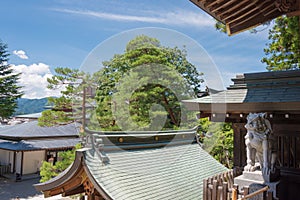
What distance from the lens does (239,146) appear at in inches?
173

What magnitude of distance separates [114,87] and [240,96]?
7.74 metres

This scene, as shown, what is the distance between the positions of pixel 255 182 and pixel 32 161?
44.4 ft

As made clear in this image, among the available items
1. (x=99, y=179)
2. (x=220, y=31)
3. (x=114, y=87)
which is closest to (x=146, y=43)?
(x=114, y=87)

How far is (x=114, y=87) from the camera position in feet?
35.4

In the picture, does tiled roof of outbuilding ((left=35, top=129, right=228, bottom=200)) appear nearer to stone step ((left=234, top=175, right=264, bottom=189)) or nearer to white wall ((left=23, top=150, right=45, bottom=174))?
stone step ((left=234, top=175, right=264, bottom=189))

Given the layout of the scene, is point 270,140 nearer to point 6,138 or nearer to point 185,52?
point 185,52

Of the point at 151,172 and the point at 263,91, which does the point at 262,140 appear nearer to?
the point at 263,91

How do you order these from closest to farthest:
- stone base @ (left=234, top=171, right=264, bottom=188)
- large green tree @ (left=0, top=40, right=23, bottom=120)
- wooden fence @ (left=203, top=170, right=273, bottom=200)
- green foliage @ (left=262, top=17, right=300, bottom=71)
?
wooden fence @ (left=203, top=170, right=273, bottom=200) < stone base @ (left=234, top=171, right=264, bottom=188) < green foliage @ (left=262, top=17, right=300, bottom=71) < large green tree @ (left=0, top=40, right=23, bottom=120)

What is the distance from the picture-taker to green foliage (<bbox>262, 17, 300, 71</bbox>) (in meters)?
7.13

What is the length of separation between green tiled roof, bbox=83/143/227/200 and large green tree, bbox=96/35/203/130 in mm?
4880

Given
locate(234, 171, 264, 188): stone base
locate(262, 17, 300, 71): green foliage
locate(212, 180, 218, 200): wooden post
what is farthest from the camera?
locate(262, 17, 300, 71): green foliage

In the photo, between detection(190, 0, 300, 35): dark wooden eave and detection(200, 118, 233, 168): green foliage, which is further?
detection(200, 118, 233, 168): green foliage

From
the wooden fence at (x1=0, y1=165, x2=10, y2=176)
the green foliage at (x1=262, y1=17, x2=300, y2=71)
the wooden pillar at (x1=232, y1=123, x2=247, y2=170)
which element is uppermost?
the green foliage at (x1=262, y1=17, x2=300, y2=71)

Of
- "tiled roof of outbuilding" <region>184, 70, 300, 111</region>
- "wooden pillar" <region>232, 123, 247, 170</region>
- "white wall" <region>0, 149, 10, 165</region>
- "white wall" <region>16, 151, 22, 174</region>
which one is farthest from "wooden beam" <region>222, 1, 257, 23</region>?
"white wall" <region>0, 149, 10, 165</region>
